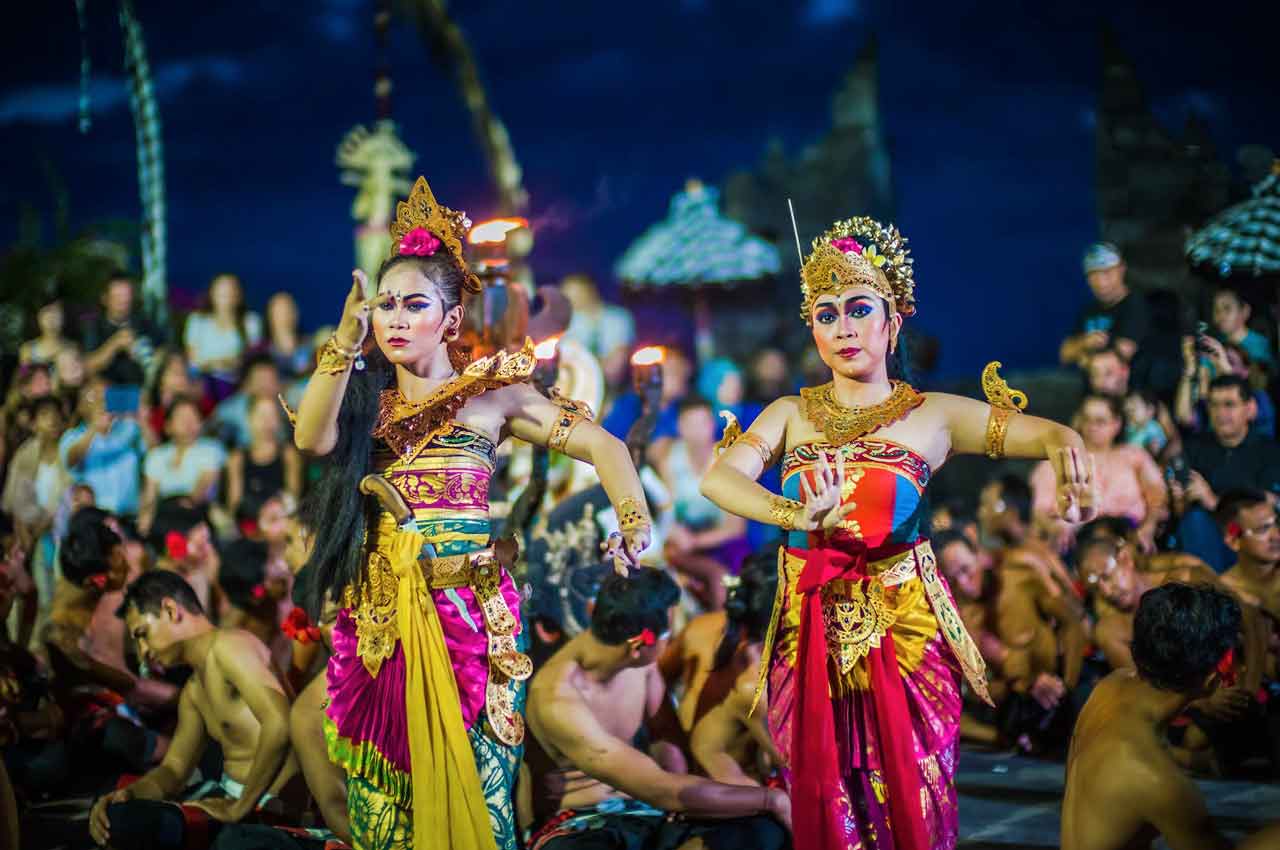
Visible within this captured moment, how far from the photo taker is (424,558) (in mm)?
3184

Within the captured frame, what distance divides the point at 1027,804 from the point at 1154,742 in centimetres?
182

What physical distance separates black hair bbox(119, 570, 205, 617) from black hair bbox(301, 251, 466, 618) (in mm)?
1433

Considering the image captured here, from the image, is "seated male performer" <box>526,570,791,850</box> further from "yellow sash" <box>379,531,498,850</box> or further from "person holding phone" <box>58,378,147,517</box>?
"person holding phone" <box>58,378,147,517</box>

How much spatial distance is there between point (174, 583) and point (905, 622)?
2.58m

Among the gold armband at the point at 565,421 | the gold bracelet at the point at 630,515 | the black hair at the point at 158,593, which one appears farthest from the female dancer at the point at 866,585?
the black hair at the point at 158,593

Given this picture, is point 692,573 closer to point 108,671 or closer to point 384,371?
point 108,671

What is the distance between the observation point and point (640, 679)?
14.9ft

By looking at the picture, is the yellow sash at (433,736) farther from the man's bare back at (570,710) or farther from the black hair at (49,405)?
the black hair at (49,405)

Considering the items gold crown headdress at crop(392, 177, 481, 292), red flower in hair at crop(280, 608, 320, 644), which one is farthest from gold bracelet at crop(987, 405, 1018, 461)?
red flower in hair at crop(280, 608, 320, 644)

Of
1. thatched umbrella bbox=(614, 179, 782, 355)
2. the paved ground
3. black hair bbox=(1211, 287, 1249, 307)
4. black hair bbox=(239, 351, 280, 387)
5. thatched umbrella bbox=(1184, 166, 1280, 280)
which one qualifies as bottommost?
the paved ground

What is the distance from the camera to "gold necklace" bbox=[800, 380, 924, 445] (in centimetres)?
332

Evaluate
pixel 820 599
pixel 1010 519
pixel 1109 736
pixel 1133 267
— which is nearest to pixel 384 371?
pixel 820 599

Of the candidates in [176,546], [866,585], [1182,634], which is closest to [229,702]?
[176,546]

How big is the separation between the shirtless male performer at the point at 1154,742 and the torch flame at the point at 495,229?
9.91ft
